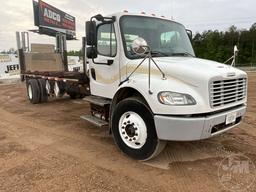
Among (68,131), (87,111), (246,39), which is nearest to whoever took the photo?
(68,131)

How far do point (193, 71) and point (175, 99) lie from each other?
0.52m

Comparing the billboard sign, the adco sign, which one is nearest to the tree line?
the adco sign

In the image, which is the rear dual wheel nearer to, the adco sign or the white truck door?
the white truck door

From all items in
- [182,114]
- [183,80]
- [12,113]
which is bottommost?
[12,113]

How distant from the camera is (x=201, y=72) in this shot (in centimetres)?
426

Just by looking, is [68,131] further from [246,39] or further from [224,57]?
[246,39]

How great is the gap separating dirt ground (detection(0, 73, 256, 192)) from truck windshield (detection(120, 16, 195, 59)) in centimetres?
178

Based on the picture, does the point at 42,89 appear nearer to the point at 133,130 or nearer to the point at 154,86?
the point at 133,130

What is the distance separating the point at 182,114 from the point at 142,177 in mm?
1087

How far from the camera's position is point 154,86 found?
14.4 feet

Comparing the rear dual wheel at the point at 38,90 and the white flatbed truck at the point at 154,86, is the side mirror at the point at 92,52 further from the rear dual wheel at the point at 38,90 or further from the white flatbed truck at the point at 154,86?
the rear dual wheel at the point at 38,90

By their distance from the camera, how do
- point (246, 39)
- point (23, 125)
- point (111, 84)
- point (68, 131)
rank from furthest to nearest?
point (246, 39), point (23, 125), point (68, 131), point (111, 84)

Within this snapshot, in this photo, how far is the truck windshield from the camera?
17.3 ft

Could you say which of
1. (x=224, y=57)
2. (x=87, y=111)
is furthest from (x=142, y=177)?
(x=224, y=57)
